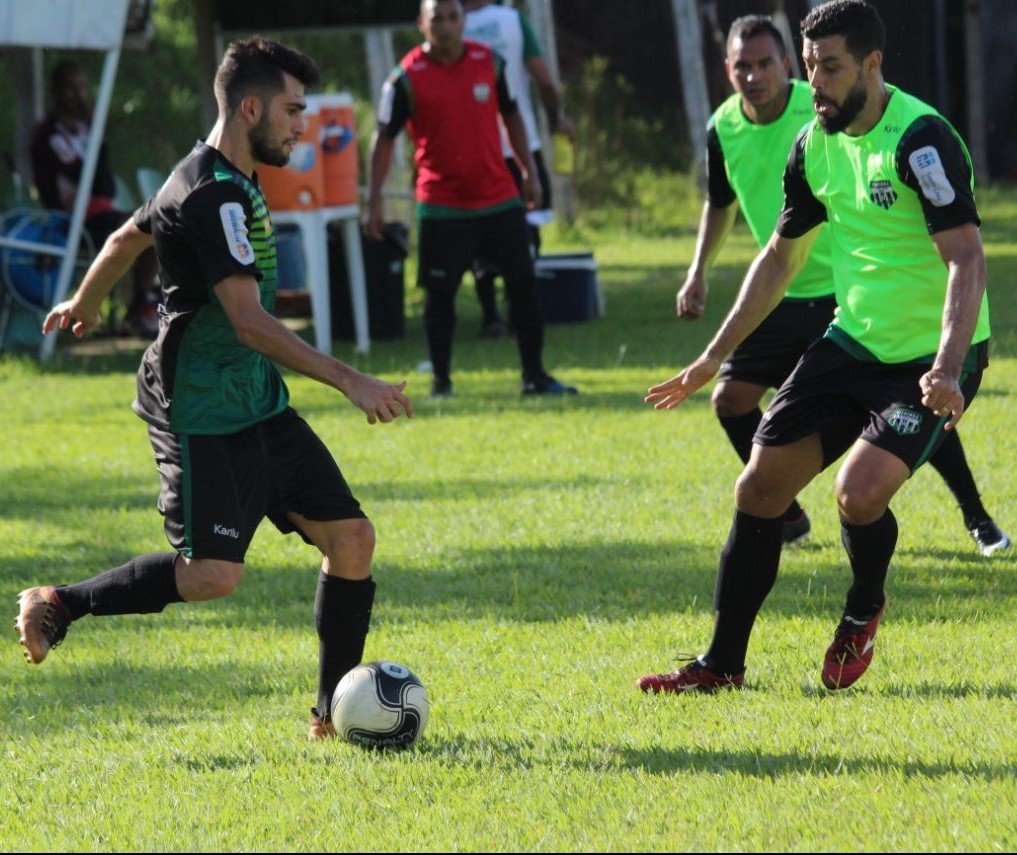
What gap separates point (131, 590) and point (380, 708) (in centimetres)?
80

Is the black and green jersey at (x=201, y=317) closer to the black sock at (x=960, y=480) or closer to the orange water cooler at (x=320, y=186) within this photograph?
the black sock at (x=960, y=480)

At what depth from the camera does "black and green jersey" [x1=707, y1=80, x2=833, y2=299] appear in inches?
280

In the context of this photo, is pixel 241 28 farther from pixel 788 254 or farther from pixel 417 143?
pixel 788 254

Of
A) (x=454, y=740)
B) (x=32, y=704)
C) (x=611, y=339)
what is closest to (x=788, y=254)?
(x=454, y=740)

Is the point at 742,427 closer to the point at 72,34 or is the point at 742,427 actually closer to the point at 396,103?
the point at 396,103

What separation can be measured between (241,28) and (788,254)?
400 inches

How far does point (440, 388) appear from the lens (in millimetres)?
11180

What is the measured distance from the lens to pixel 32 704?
5.73 m

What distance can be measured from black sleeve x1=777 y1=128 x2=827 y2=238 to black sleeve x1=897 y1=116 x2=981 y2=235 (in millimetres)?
460

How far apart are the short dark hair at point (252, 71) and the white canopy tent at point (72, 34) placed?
7.86m

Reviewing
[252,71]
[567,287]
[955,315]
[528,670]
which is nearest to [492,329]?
[567,287]

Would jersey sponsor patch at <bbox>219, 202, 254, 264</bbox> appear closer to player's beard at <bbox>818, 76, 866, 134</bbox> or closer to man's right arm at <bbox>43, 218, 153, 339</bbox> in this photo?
man's right arm at <bbox>43, 218, 153, 339</bbox>

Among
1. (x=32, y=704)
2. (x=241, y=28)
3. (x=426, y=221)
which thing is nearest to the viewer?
(x=32, y=704)

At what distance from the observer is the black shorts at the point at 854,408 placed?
196 inches
